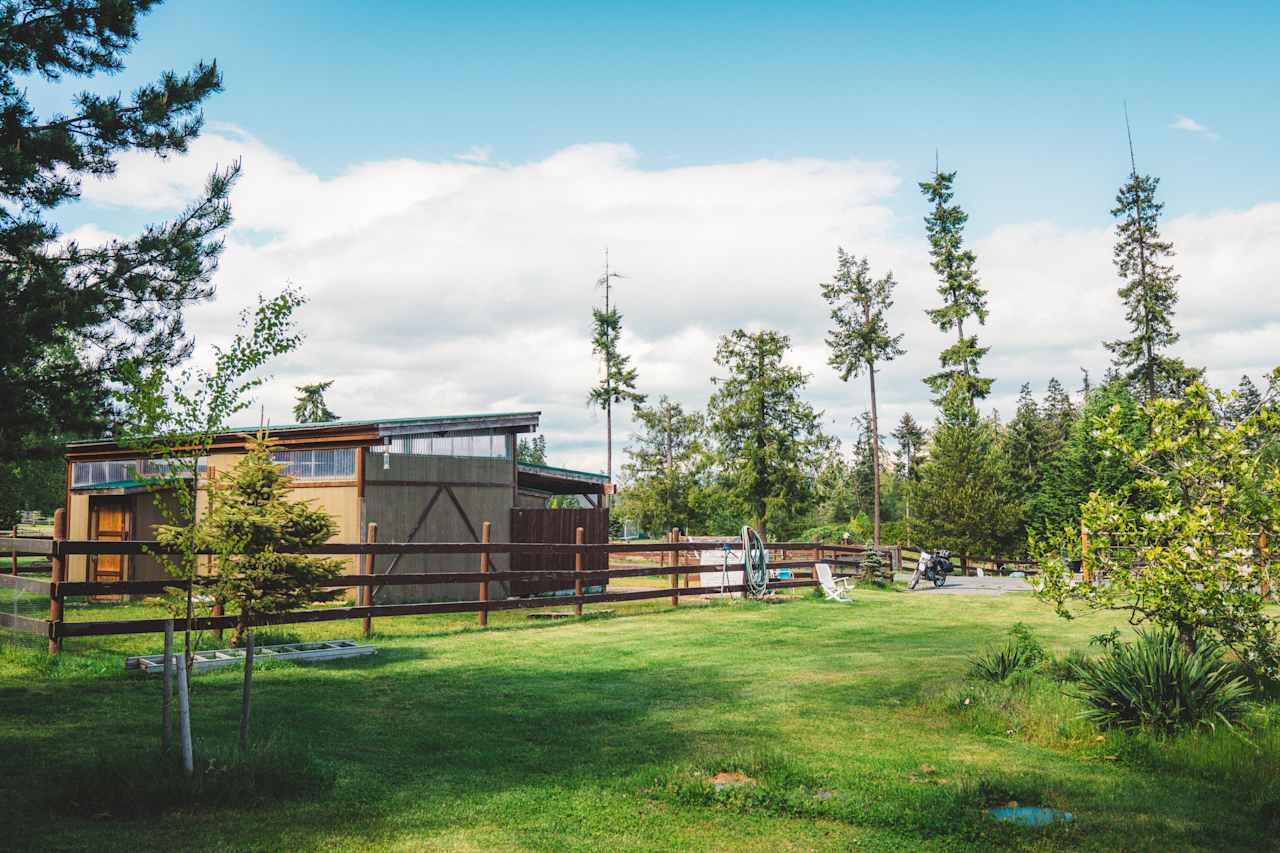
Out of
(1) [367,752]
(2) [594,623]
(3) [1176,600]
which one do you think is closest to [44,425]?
(1) [367,752]

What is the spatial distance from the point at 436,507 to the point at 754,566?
6.93 meters

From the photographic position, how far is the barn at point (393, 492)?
1825 cm

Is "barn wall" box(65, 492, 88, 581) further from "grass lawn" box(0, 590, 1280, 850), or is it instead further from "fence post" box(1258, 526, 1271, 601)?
"fence post" box(1258, 526, 1271, 601)

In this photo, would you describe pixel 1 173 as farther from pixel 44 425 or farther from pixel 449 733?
pixel 449 733

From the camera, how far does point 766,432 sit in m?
38.4

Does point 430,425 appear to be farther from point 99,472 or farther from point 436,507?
point 99,472

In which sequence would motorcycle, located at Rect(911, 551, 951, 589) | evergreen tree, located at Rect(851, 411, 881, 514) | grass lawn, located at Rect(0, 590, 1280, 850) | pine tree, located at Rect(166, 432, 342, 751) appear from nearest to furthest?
grass lawn, located at Rect(0, 590, 1280, 850) < pine tree, located at Rect(166, 432, 342, 751) < motorcycle, located at Rect(911, 551, 951, 589) < evergreen tree, located at Rect(851, 411, 881, 514)

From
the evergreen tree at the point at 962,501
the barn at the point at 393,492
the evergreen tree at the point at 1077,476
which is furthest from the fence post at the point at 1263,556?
the evergreen tree at the point at 962,501

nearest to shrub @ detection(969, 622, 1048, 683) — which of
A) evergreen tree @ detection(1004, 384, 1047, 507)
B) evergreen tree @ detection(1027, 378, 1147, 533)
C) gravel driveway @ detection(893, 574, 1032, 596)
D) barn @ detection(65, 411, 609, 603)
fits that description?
barn @ detection(65, 411, 609, 603)

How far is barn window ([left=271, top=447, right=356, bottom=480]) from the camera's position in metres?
18.4

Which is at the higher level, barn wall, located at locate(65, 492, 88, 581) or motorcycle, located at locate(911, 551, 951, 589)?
barn wall, located at locate(65, 492, 88, 581)

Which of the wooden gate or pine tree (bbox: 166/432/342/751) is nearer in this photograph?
pine tree (bbox: 166/432/342/751)

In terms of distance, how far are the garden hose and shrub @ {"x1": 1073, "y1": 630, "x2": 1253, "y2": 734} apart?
11.4 m

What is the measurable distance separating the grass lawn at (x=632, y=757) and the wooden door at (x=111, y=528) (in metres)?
11.0
